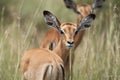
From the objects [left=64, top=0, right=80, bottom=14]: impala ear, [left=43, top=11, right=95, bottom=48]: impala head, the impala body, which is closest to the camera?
the impala body

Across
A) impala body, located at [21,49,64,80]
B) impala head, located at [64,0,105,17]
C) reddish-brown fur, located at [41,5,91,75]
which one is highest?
impala head, located at [64,0,105,17]

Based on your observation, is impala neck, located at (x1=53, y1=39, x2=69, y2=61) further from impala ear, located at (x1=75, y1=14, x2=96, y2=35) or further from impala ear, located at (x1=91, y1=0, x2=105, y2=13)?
→ impala ear, located at (x1=91, y1=0, x2=105, y2=13)

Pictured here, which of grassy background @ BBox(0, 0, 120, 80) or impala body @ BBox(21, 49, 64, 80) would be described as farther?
grassy background @ BBox(0, 0, 120, 80)

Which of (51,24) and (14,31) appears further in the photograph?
(14,31)

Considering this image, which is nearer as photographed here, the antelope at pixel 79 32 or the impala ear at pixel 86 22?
the impala ear at pixel 86 22

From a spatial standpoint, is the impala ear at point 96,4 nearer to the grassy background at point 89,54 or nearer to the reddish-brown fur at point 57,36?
the reddish-brown fur at point 57,36

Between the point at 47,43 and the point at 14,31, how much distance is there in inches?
87.5

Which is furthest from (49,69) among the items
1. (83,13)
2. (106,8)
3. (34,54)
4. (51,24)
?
(106,8)

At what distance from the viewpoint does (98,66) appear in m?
9.95

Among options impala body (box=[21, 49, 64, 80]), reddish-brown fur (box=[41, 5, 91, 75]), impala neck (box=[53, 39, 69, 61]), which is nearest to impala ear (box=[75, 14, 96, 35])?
impala neck (box=[53, 39, 69, 61])

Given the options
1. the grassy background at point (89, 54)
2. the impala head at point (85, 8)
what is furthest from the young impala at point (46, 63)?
the impala head at point (85, 8)

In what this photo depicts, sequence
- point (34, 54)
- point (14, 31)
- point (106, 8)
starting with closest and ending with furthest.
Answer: point (34, 54), point (14, 31), point (106, 8)

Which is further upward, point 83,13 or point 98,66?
point 83,13

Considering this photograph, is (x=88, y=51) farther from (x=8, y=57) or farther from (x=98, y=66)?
(x=8, y=57)
